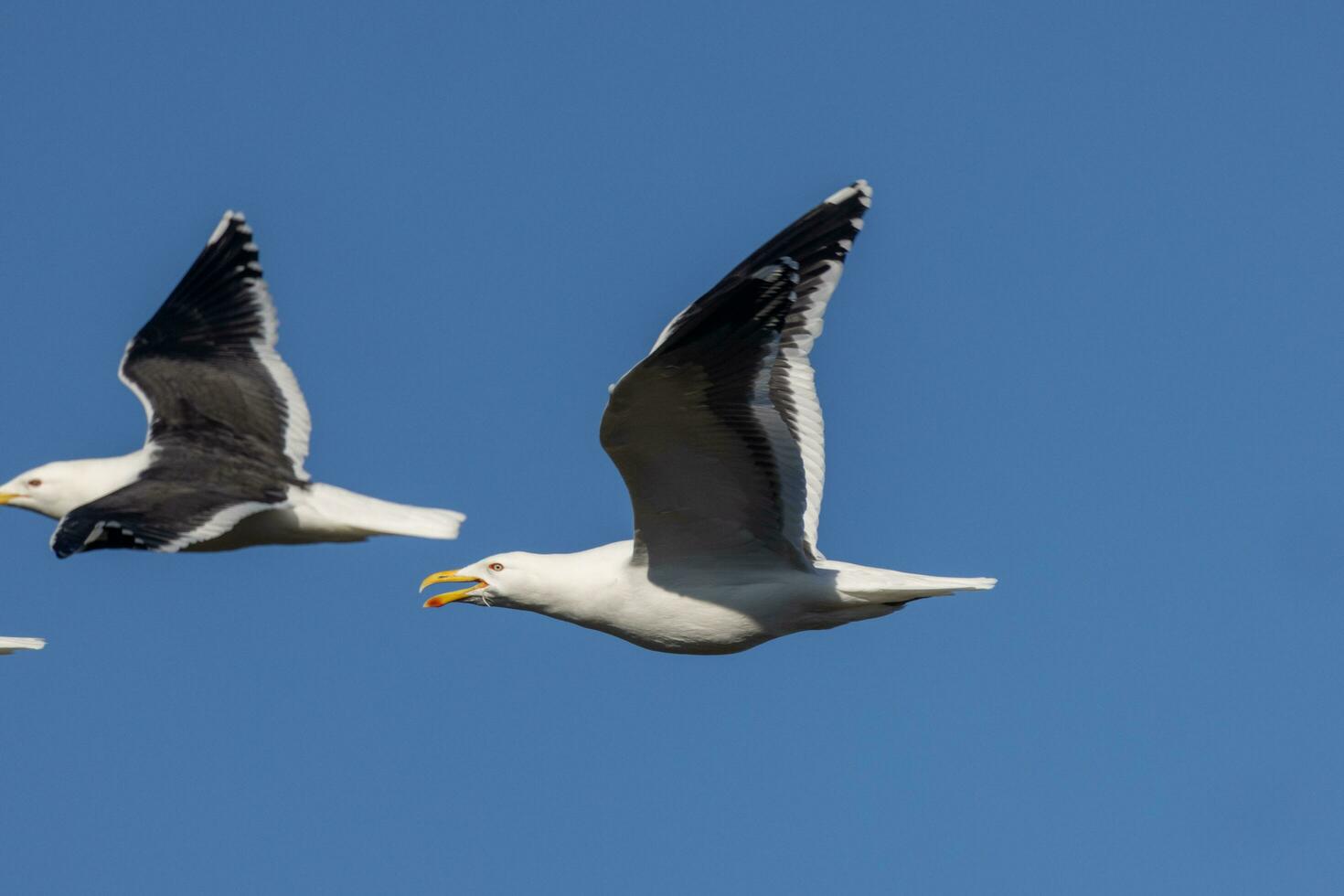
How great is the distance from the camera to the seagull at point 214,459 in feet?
40.7

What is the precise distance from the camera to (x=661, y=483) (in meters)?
11.0

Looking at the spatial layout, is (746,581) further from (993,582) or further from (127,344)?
(127,344)

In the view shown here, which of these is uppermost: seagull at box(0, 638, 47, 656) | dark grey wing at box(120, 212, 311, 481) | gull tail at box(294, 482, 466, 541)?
dark grey wing at box(120, 212, 311, 481)

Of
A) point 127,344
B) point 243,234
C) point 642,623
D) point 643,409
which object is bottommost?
point 642,623

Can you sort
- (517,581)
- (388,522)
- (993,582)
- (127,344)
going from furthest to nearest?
(127,344) < (388,522) < (517,581) < (993,582)

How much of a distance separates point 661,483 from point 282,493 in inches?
136

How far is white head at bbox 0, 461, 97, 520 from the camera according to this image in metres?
14.2

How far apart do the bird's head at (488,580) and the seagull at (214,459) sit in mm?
1341

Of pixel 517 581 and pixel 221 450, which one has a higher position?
pixel 221 450

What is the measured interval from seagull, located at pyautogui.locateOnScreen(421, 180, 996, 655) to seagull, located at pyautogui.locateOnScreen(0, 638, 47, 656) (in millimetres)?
2513

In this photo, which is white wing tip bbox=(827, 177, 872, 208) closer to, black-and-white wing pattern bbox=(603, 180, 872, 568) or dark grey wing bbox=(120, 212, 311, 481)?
black-and-white wing pattern bbox=(603, 180, 872, 568)

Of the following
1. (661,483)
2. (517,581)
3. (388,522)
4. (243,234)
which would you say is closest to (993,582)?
(661,483)

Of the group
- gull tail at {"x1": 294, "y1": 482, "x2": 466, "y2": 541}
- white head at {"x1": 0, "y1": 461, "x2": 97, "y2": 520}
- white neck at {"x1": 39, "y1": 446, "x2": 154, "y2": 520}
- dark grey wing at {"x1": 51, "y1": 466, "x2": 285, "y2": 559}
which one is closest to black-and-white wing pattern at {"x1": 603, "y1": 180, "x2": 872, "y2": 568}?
gull tail at {"x1": 294, "y1": 482, "x2": 466, "y2": 541}

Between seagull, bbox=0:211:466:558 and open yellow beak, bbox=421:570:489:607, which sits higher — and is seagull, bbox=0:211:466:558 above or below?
above
